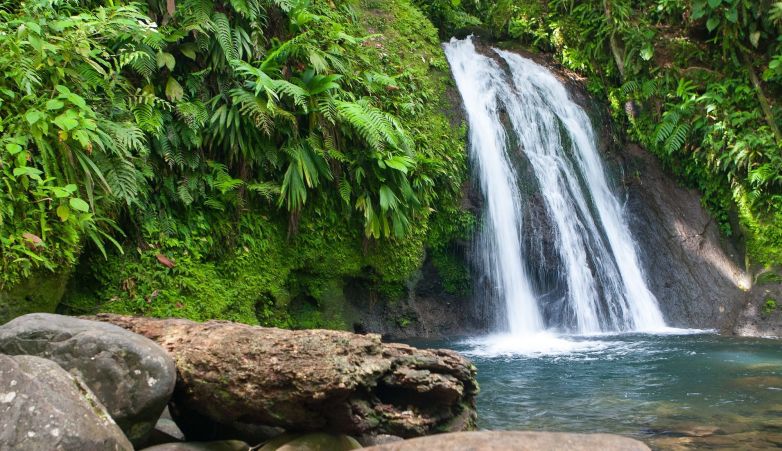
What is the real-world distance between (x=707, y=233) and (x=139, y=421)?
33.2 ft

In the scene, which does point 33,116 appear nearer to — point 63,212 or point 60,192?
point 60,192

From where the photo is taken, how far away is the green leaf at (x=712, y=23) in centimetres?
1083

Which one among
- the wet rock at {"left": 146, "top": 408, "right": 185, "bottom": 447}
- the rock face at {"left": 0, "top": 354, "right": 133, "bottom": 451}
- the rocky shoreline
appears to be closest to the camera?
the rock face at {"left": 0, "top": 354, "right": 133, "bottom": 451}

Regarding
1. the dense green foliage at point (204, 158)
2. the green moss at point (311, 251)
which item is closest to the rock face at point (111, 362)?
the dense green foliage at point (204, 158)

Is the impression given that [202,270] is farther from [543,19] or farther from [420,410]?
[543,19]

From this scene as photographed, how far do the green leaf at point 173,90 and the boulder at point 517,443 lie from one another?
456 cm

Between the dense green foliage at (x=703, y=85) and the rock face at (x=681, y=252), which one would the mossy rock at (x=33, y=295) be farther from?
the dense green foliage at (x=703, y=85)

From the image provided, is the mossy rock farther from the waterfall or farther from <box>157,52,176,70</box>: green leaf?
the waterfall

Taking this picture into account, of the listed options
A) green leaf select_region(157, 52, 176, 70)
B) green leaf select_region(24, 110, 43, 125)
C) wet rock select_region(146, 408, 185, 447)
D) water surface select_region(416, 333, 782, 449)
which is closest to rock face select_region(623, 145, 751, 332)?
water surface select_region(416, 333, 782, 449)

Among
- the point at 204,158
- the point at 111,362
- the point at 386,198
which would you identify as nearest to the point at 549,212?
the point at 386,198

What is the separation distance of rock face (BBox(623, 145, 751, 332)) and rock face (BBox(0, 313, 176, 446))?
892cm

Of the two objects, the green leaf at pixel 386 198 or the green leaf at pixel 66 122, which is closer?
the green leaf at pixel 66 122

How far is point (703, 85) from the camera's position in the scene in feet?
37.2

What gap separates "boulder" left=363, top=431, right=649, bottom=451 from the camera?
9.46 feet
